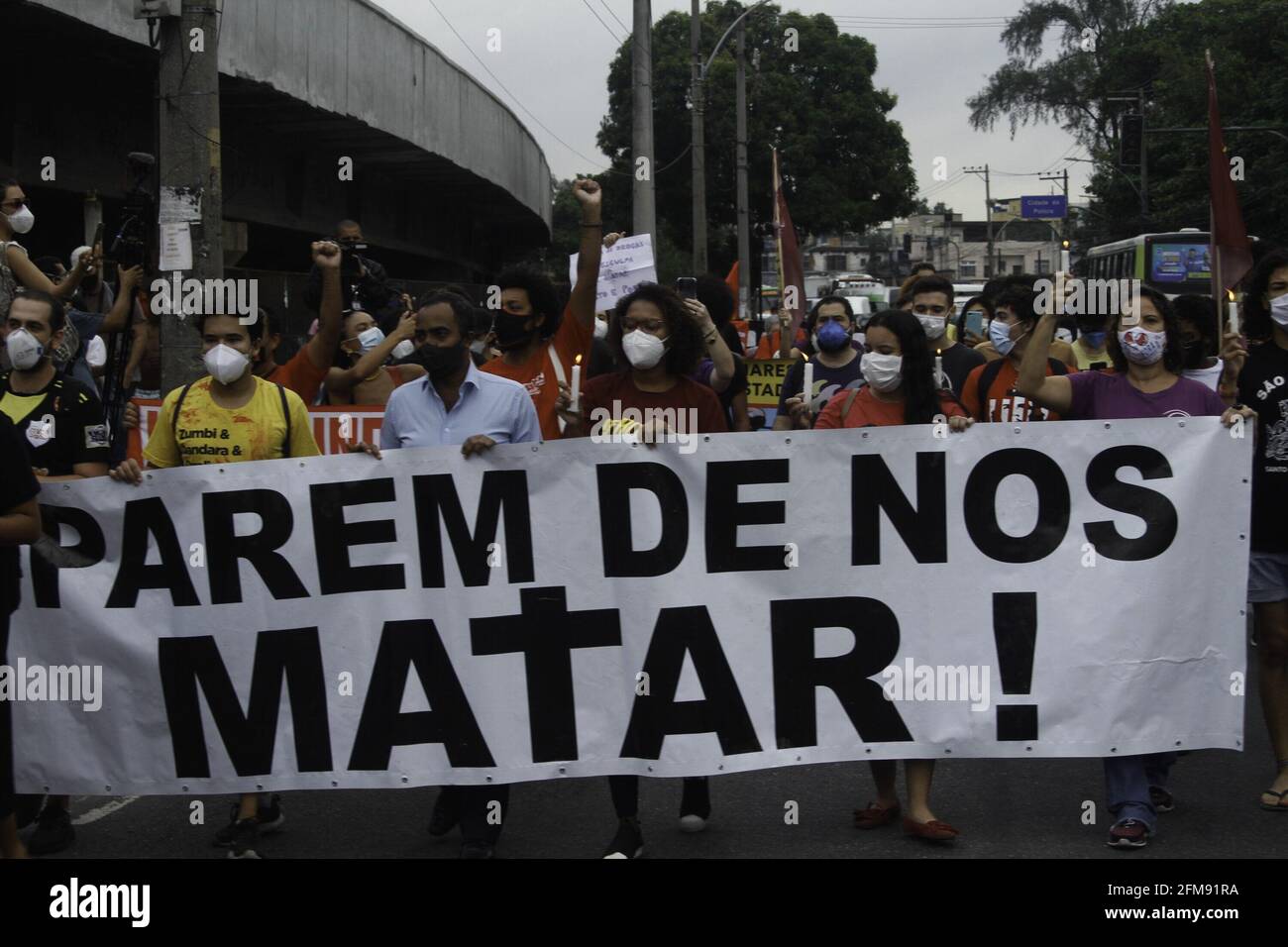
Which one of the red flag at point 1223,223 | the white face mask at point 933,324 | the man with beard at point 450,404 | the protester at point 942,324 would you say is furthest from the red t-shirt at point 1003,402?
the man with beard at point 450,404

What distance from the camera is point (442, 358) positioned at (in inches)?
228

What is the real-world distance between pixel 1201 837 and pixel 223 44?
11396 mm

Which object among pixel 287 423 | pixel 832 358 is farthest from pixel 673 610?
pixel 832 358

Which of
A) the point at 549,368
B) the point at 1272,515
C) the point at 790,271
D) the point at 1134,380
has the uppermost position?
the point at 790,271

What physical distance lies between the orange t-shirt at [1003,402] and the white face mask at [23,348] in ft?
12.3

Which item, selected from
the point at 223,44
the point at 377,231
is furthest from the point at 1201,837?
the point at 377,231

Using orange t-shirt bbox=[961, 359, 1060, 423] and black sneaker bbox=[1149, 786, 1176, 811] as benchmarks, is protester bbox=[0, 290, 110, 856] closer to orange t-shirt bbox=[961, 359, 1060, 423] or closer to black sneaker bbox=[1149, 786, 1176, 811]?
orange t-shirt bbox=[961, 359, 1060, 423]

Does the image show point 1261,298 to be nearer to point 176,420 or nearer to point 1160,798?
point 1160,798

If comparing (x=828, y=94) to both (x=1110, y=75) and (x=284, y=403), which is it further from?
(x=284, y=403)

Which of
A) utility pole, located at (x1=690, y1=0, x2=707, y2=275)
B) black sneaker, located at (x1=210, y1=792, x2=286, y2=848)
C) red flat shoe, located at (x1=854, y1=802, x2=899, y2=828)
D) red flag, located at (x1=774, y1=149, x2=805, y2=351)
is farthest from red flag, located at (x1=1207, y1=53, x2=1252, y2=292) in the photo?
utility pole, located at (x1=690, y1=0, x2=707, y2=275)

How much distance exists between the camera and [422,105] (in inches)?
841

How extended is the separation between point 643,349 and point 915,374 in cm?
94

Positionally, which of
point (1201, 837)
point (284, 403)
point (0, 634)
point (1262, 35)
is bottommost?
point (1201, 837)
